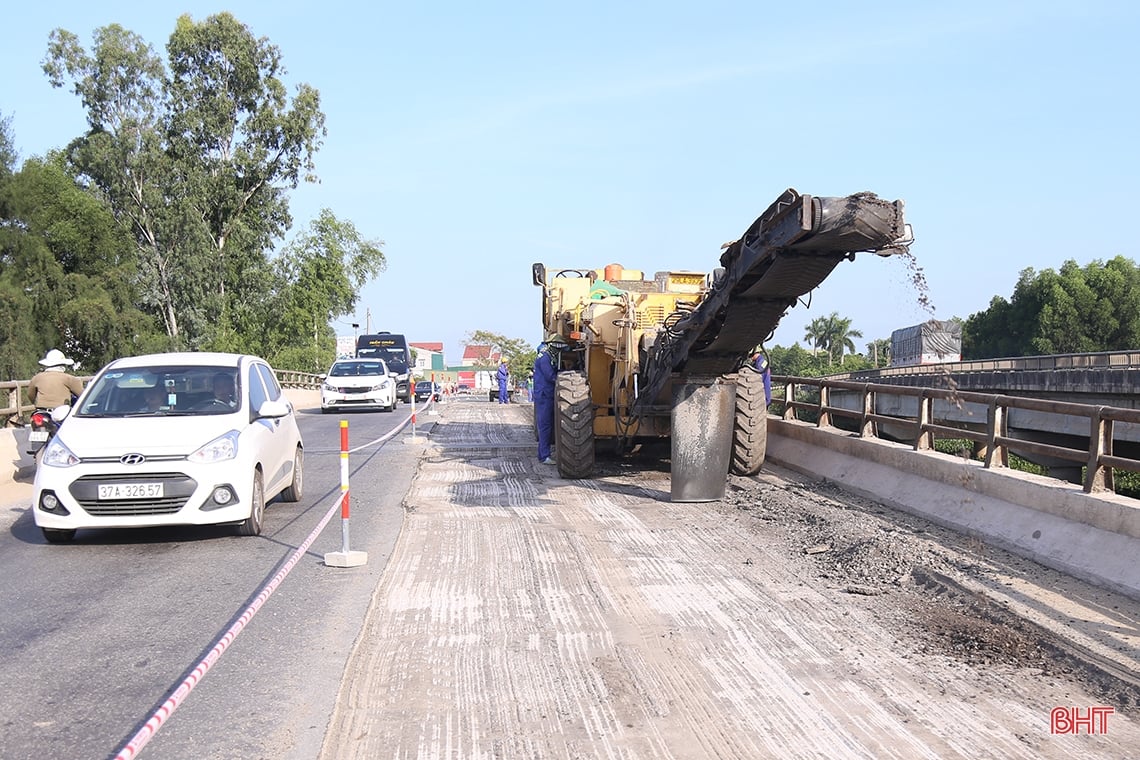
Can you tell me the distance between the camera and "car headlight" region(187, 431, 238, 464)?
8250mm

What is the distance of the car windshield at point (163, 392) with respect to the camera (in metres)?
9.05

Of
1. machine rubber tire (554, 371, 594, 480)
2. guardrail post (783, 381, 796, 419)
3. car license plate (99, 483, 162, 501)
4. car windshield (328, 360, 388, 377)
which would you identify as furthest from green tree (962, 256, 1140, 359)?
car license plate (99, 483, 162, 501)

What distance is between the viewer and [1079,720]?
179 inches

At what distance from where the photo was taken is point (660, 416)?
12398 mm

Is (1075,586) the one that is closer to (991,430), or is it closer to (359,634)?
(991,430)

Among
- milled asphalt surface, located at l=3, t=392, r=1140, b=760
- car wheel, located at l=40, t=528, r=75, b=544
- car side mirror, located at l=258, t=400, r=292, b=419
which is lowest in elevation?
milled asphalt surface, located at l=3, t=392, r=1140, b=760

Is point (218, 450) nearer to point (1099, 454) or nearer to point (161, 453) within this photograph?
point (161, 453)

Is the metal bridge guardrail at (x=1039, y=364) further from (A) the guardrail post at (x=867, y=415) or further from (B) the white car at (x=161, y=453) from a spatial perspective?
(B) the white car at (x=161, y=453)

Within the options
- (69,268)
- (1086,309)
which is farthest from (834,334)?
(69,268)

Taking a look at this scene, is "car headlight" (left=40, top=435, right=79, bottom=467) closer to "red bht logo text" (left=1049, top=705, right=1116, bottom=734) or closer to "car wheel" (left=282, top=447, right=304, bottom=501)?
"car wheel" (left=282, top=447, right=304, bottom=501)

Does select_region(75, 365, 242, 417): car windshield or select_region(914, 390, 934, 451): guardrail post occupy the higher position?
select_region(75, 365, 242, 417): car windshield

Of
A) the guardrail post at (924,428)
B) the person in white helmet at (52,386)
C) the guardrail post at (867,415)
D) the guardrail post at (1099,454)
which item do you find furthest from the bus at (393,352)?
the guardrail post at (1099,454)

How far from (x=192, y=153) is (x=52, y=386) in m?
40.2

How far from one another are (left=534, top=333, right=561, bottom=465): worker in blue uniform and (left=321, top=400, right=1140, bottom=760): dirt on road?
528 cm
